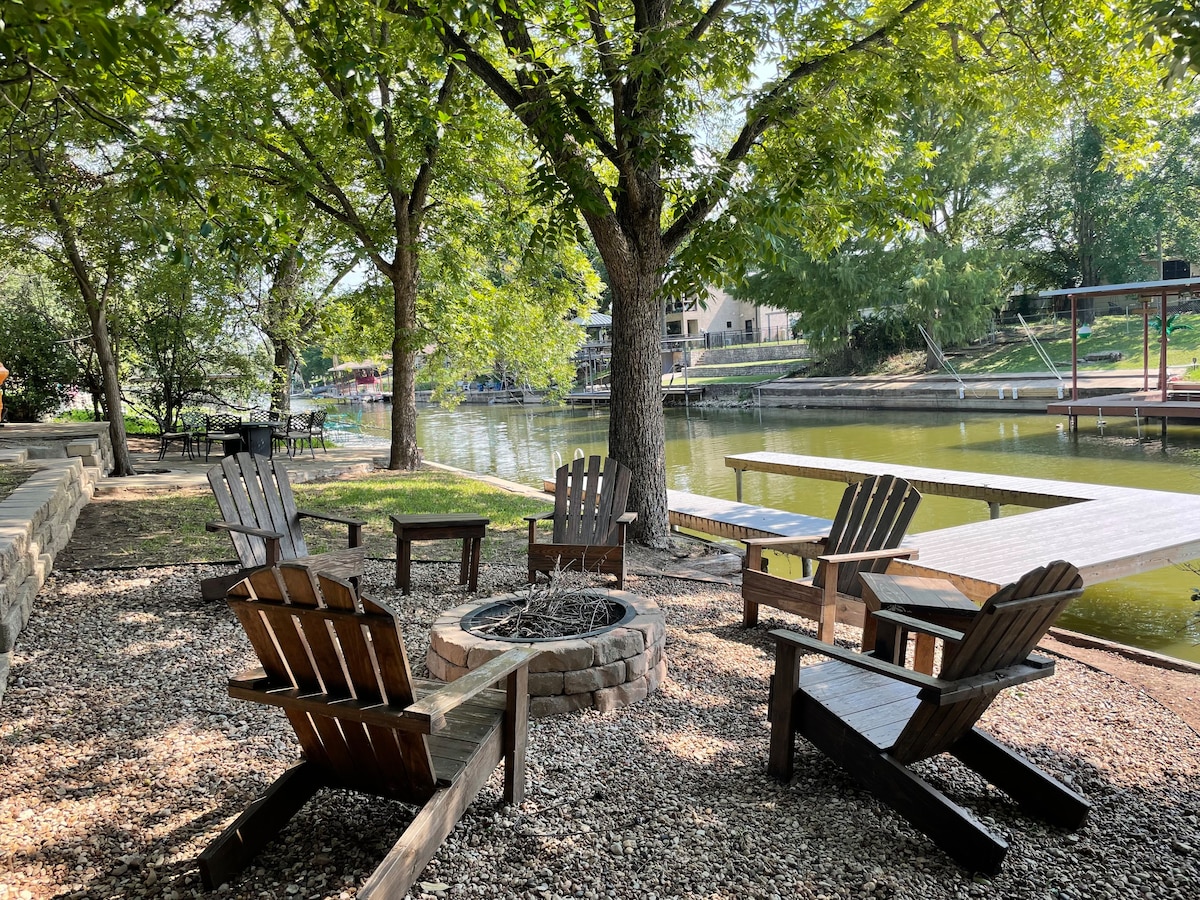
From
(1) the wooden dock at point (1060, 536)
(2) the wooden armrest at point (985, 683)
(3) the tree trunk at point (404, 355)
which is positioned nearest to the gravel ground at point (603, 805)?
(2) the wooden armrest at point (985, 683)

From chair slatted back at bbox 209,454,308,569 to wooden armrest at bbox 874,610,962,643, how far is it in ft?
11.9

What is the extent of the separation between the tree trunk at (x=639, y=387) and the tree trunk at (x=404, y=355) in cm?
524

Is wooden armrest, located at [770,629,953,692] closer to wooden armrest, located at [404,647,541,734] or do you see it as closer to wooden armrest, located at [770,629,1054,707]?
wooden armrest, located at [770,629,1054,707]

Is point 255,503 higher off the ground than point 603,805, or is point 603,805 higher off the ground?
point 255,503

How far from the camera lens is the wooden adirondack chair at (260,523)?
4.76 meters

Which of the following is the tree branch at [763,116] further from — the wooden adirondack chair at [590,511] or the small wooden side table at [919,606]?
the small wooden side table at [919,606]

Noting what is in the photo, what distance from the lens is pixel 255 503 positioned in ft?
17.3

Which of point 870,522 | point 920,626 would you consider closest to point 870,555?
point 870,522

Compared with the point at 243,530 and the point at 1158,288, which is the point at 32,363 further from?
the point at 1158,288

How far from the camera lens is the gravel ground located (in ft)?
7.80

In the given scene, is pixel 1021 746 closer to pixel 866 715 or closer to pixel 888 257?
pixel 866 715

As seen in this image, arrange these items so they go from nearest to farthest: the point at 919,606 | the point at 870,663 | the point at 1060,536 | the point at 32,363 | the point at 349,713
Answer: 1. the point at 349,713
2. the point at 870,663
3. the point at 919,606
4. the point at 1060,536
5. the point at 32,363

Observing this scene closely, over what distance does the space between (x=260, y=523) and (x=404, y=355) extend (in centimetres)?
685

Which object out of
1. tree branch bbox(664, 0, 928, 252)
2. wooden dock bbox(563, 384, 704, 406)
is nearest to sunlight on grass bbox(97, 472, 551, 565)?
tree branch bbox(664, 0, 928, 252)
